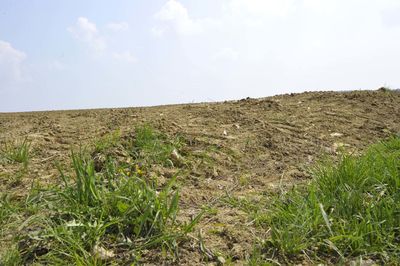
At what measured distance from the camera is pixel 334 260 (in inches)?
77.2

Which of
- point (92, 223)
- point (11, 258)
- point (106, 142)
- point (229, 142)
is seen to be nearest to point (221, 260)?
point (92, 223)

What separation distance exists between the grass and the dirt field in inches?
3.9

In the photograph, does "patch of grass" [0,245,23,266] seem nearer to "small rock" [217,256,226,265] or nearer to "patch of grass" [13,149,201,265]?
"patch of grass" [13,149,201,265]

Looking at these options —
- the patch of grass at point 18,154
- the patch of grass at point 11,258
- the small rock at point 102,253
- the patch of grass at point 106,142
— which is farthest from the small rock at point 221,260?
the patch of grass at point 18,154

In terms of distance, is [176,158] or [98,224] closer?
[98,224]

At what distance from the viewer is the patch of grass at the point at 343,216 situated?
2.00 meters

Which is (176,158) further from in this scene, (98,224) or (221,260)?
(221,260)

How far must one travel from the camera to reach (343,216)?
2.24m

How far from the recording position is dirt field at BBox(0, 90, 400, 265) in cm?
225

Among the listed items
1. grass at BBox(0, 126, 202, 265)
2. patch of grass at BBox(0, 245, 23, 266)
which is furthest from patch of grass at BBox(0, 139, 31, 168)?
patch of grass at BBox(0, 245, 23, 266)

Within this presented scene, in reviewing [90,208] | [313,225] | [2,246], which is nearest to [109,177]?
[90,208]

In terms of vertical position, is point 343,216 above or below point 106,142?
below

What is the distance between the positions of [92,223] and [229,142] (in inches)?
72.2

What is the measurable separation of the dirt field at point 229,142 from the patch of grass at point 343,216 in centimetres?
16
